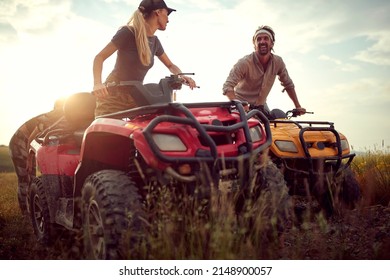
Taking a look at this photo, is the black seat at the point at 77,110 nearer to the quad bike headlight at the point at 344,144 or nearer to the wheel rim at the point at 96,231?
the wheel rim at the point at 96,231

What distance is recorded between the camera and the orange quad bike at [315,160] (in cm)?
489

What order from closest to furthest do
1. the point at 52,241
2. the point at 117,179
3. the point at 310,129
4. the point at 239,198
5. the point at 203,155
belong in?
the point at 203,155, the point at 117,179, the point at 239,198, the point at 52,241, the point at 310,129

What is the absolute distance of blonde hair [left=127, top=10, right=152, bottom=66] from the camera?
4000mm

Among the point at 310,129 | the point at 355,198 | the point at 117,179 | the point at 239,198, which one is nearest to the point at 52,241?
the point at 117,179

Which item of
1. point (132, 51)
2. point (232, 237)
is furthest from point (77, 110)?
point (232, 237)

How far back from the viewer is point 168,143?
2861mm

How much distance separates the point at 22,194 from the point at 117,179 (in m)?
4.11

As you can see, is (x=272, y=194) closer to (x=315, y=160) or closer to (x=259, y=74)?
(x=315, y=160)

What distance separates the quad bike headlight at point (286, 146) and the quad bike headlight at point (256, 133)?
5.33ft

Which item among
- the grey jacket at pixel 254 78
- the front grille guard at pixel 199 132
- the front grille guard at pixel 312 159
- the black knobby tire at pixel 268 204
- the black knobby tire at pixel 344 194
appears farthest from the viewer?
the grey jacket at pixel 254 78

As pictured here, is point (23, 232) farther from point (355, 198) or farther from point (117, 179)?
point (355, 198)

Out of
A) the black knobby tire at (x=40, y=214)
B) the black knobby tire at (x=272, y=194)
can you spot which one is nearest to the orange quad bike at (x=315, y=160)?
the black knobby tire at (x=272, y=194)

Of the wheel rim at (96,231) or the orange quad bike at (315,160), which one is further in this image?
the orange quad bike at (315,160)

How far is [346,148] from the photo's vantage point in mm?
5359
